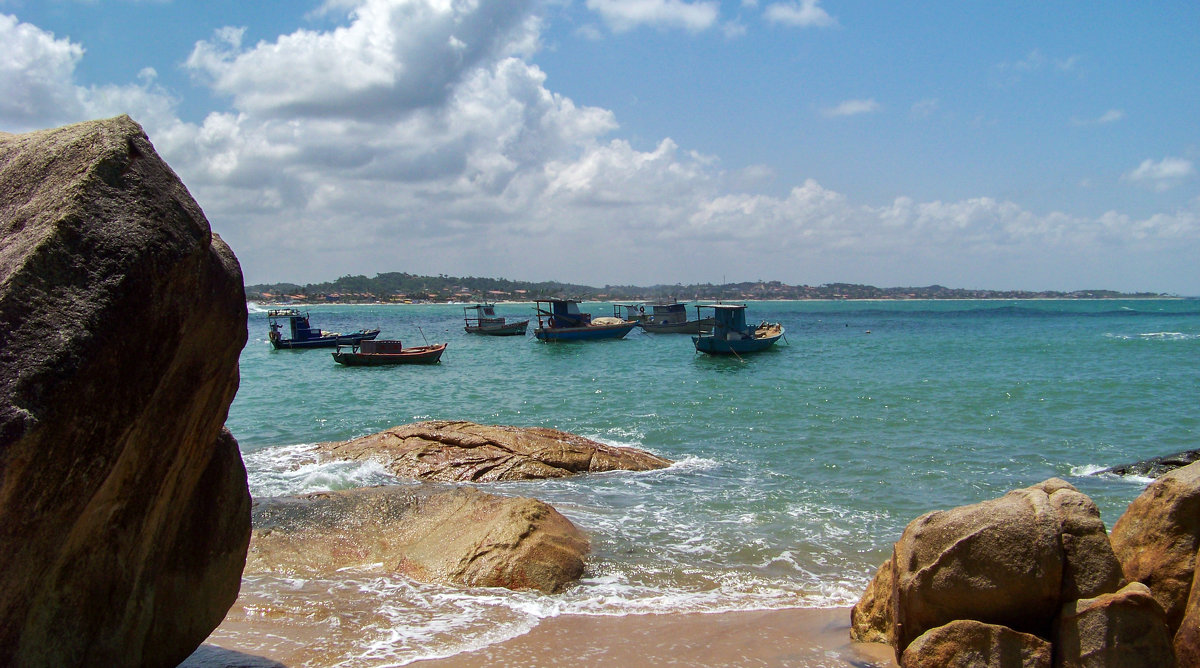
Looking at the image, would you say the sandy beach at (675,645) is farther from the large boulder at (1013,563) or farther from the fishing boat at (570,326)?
the fishing boat at (570,326)

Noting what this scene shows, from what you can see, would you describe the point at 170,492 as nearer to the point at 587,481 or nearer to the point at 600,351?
the point at 587,481

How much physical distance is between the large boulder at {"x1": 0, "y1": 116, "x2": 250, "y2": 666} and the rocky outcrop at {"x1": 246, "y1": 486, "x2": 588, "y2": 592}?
10.9ft

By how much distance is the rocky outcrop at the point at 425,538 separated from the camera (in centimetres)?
756

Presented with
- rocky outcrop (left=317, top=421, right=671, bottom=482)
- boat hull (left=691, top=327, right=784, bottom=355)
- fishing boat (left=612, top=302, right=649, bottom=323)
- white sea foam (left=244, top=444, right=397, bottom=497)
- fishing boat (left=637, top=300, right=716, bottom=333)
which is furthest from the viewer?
fishing boat (left=612, top=302, right=649, bottom=323)

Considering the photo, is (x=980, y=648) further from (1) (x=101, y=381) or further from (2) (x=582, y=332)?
(2) (x=582, y=332)

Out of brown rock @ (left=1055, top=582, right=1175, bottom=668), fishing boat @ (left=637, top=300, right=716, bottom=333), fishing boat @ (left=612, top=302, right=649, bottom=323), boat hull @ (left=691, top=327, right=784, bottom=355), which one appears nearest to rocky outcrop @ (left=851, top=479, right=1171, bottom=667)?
brown rock @ (left=1055, top=582, right=1175, bottom=668)

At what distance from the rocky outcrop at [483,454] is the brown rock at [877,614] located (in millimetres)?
7036

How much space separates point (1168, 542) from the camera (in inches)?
207

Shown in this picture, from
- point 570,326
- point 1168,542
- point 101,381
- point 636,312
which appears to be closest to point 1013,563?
point 1168,542

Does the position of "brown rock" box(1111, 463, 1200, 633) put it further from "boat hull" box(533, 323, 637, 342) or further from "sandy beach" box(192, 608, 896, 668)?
"boat hull" box(533, 323, 637, 342)

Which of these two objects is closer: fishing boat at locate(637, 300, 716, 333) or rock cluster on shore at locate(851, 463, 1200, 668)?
rock cluster on shore at locate(851, 463, 1200, 668)

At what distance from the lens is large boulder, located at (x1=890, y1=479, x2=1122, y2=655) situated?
4.98 meters

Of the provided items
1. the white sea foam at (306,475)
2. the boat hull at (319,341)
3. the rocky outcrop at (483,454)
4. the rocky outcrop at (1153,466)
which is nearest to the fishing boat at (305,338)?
the boat hull at (319,341)

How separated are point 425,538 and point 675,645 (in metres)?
3.21
